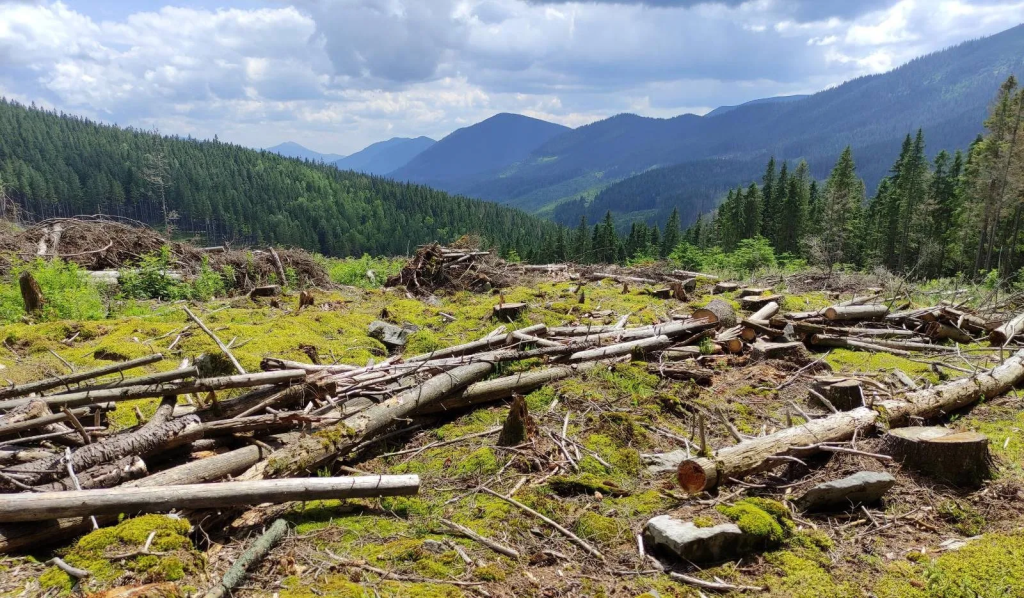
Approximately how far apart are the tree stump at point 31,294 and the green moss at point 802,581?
12256mm

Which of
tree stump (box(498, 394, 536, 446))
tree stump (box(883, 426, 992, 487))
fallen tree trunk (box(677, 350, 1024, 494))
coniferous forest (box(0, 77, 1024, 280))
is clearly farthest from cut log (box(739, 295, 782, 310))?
coniferous forest (box(0, 77, 1024, 280))

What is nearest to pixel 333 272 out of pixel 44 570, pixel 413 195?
pixel 44 570

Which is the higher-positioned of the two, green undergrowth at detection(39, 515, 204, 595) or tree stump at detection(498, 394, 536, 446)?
green undergrowth at detection(39, 515, 204, 595)

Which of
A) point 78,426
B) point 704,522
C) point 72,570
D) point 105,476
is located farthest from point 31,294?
point 704,522

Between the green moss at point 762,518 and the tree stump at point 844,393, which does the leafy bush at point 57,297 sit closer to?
the green moss at point 762,518

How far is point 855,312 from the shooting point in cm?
990

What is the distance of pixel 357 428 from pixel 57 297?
28.2 feet

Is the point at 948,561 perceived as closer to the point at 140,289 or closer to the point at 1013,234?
the point at 140,289

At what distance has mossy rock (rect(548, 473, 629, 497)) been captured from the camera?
4.48 metres

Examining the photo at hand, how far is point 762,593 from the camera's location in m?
3.17

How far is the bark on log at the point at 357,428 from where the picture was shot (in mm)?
4219

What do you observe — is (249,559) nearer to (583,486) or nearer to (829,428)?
(583,486)

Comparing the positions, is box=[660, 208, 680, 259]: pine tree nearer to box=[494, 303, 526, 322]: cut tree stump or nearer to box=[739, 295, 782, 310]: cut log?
box=[739, 295, 782, 310]: cut log

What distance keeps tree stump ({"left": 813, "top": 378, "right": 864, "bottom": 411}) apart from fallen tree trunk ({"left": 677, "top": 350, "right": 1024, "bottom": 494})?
225mm
